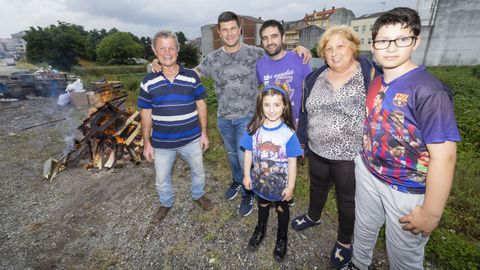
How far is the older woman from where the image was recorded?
2.35 metres

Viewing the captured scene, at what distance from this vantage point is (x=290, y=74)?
127 inches

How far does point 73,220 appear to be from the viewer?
3943 millimetres

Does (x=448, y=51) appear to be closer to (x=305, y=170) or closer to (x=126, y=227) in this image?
(x=305, y=170)

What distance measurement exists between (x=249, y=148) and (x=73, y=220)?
346cm

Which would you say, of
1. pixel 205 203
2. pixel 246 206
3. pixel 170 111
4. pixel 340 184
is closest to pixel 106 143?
pixel 205 203

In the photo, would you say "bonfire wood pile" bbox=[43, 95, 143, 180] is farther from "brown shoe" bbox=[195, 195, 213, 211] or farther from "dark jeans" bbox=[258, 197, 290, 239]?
"dark jeans" bbox=[258, 197, 290, 239]

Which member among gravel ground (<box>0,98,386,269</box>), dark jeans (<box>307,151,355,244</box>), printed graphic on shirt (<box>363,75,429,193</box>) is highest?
printed graphic on shirt (<box>363,75,429,193</box>)

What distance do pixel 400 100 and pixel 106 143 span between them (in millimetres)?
6459

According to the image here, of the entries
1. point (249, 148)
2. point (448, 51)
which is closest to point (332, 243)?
point (249, 148)

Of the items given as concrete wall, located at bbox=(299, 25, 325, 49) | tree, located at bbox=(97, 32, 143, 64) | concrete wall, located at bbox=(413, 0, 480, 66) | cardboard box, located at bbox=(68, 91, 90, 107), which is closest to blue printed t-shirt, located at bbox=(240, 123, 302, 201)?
cardboard box, located at bbox=(68, 91, 90, 107)

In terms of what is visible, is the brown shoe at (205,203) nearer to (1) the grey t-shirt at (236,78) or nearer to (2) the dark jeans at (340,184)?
(1) the grey t-shirt at (236,78)

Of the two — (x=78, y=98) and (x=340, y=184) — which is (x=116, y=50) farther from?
(x=340, y=184)

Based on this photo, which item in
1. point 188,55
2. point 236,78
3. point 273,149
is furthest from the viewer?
point 188,55

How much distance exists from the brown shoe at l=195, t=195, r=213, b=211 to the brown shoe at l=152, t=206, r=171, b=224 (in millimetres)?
563
